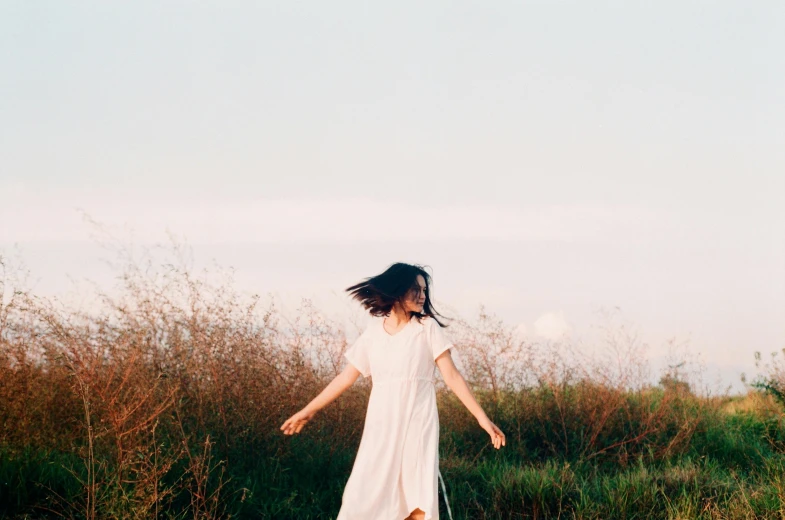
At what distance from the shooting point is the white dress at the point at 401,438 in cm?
476

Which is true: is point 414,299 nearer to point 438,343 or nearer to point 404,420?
point 438,343

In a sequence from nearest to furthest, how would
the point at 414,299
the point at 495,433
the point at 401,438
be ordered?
the point at 495,433 → the point at 401,438 → the point at 414,299

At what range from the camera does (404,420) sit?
480 cm

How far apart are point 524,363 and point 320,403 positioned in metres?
4.27

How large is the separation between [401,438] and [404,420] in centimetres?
11

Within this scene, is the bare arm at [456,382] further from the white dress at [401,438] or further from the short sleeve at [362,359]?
the short sleeve at [362,359]

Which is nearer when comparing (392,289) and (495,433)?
(495,433)

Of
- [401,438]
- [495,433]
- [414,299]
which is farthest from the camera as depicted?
[414,299]

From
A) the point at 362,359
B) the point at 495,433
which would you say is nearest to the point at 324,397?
the point at 362,359

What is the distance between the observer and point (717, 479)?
709 cm

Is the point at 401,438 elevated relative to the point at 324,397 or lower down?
lower down

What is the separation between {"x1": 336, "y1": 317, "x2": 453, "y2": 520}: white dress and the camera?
4758mm

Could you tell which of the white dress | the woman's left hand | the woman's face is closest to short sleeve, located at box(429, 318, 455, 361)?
the white dress

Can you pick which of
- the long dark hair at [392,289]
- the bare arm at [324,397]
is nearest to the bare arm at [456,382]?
the long dark hair at [392,289]
